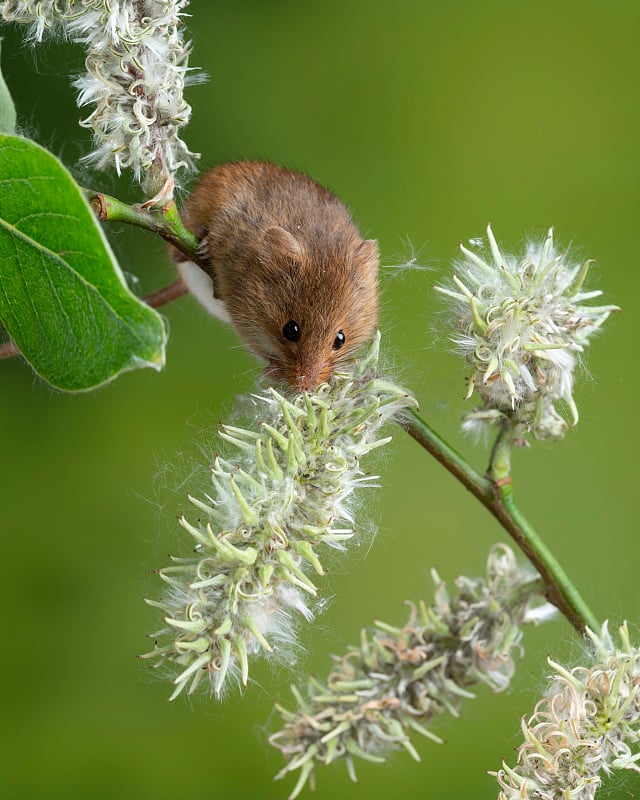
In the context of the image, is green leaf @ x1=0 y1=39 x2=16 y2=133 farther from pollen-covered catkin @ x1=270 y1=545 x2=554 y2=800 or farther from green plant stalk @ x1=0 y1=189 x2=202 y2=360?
pollen-covered catkin @ x1=270 y1=545 x2=554 y2=800

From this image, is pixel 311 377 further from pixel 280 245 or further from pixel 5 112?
pixel 5 112

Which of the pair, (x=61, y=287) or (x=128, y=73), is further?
(x=128, y=73)

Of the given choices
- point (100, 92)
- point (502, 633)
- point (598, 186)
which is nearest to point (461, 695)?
point (502, 633)

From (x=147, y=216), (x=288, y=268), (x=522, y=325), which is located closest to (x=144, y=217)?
(x=147, y=216)

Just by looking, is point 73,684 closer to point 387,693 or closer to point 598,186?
point 387,693

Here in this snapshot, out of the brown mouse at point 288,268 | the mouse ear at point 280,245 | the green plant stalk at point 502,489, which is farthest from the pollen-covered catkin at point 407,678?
the mouse ear at point 280,245

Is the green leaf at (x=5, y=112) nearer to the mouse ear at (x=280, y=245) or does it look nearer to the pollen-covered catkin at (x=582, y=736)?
the mouse ear at (x=280, y=245)
